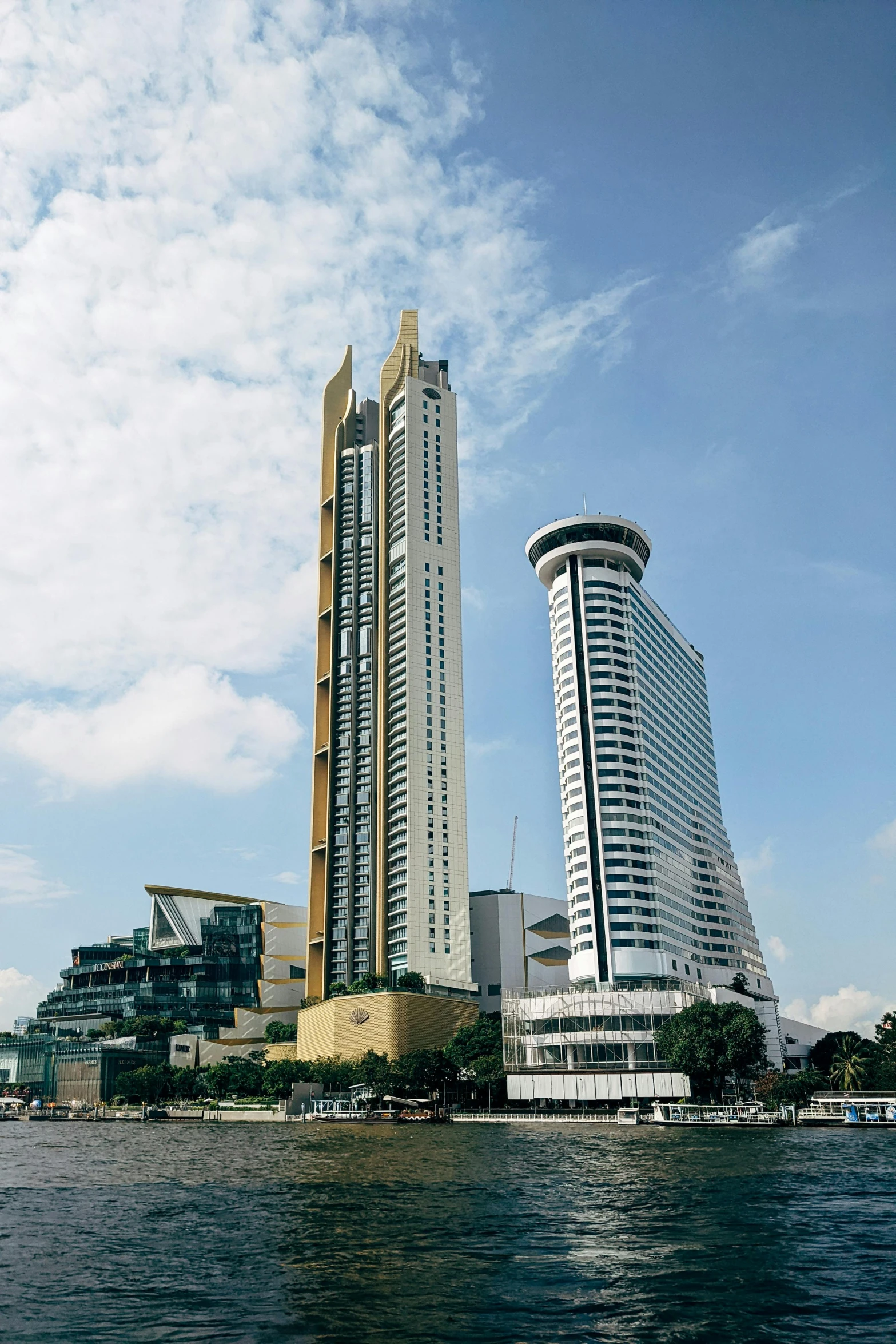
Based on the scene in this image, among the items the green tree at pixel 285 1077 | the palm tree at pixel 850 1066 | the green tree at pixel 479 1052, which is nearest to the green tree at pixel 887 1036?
the palm tree at pixel 850 1066

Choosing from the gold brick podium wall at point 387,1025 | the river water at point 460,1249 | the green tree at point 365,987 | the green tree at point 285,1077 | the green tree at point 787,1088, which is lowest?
the river water at point 460,1249

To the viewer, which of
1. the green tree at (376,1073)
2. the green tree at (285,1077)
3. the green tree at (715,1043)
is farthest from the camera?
the green tree at (285,1077)

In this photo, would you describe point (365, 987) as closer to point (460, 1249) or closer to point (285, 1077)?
point (285, 1077)

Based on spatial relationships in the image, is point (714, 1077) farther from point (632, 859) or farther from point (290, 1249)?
point (290, 1249)

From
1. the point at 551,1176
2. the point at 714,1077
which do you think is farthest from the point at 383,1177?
the point at 714,1077

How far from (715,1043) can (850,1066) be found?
27.1 metres

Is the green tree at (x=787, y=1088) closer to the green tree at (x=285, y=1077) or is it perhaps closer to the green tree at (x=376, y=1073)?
the green tree at (x=376, y=1073)

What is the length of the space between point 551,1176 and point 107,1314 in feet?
138

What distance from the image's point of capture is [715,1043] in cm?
13912

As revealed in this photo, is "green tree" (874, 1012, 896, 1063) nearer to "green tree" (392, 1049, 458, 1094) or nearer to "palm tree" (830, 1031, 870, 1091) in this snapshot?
"palm tree" (830, 1031, 870, 1091)

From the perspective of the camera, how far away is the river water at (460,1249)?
32375 mm

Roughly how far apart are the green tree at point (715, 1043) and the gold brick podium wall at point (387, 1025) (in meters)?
51.8

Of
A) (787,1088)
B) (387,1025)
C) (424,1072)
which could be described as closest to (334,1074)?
(387,1025)

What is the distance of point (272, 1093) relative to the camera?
186250mm
